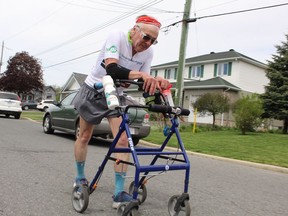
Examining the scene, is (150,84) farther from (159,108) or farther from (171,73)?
(171,73)

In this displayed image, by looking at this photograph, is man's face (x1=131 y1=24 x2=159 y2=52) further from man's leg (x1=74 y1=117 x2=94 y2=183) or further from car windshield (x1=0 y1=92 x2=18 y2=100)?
car windshield (x1=0 y1=92 x2=18 y2=100)

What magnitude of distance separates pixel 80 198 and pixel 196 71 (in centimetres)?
3361

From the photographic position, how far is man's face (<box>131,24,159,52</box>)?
A: 340 cm

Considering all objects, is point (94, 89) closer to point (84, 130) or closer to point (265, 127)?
point (84, 130)

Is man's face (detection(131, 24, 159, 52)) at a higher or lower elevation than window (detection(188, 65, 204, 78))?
lower

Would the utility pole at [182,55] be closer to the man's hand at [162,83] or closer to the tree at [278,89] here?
the tree at [278,89]

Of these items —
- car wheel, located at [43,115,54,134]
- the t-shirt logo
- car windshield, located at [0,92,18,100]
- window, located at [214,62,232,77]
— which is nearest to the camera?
the t-shirt logo

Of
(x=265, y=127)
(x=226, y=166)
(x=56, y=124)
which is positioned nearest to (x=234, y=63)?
(x=265, y=127)

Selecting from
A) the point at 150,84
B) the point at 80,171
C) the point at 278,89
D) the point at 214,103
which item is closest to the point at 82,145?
the point at 80,171

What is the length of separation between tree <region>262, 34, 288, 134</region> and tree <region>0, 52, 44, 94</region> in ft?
107

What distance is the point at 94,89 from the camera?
3928 millimetres

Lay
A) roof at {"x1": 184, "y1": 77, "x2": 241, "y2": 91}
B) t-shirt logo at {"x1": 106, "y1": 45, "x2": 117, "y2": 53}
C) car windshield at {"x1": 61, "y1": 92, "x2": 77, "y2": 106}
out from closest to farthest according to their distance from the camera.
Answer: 1. t-shirt logo at {"x1": 106, "y1": 45, "x2": 117, "y2": 53}
2. car windshield at {"x1": 61, "y1": 92, "x2": 77, "y2": 106}
3. roof at {"x1": 184, "y1": 77, "x2": 241, "y2": 91}

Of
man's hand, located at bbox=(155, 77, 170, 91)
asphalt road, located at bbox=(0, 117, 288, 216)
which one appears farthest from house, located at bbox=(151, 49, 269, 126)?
man's hand, located at bbox=(155, 77, 170, 91)

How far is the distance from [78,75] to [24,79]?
701 centimetres
